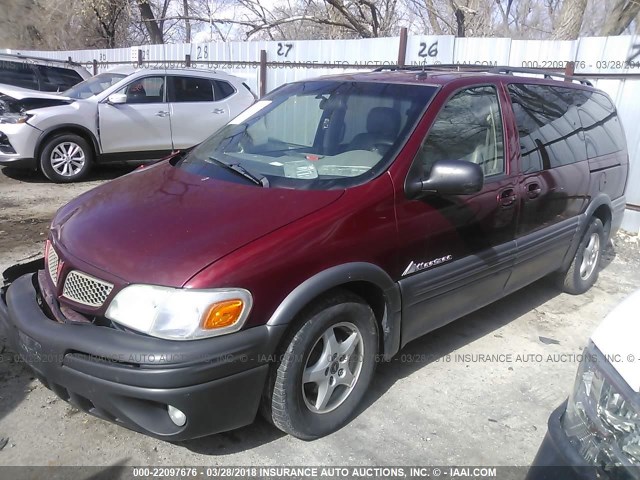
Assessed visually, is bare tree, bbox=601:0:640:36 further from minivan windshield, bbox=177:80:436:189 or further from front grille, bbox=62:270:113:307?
front grille, bbox=62:270:113:307

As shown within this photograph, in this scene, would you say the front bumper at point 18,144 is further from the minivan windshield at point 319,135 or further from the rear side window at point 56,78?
the minivan windshield at point 319,135

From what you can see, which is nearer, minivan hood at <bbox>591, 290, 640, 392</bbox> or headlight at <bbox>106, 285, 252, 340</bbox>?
minivan hood at <bbox>591, 290, 640, 392</bbox>

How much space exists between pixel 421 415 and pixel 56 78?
416 inches

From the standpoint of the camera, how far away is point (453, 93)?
135 inches

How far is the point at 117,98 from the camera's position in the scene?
8438 mm

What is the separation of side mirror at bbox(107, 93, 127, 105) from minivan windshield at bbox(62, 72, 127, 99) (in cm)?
56

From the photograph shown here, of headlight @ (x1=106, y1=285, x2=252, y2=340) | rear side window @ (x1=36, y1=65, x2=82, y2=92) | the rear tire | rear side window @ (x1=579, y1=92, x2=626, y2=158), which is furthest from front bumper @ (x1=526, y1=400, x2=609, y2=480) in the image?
rear side window @ (x1=36, y1=65, x2=82, y2=92)

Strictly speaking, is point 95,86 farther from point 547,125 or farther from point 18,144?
point 547,125

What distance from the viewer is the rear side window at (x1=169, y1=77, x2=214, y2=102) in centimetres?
915

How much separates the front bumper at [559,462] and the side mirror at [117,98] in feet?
26.3

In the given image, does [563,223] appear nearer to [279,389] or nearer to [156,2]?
[279,389]

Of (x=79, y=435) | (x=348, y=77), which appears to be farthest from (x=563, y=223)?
(x=79, y=435)

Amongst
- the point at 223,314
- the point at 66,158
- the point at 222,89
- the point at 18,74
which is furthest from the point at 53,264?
the point at 18,74

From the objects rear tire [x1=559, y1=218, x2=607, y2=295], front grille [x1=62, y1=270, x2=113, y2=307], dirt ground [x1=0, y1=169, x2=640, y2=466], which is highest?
front grille [x1=62, y1=270, x2=113, y2=307]
